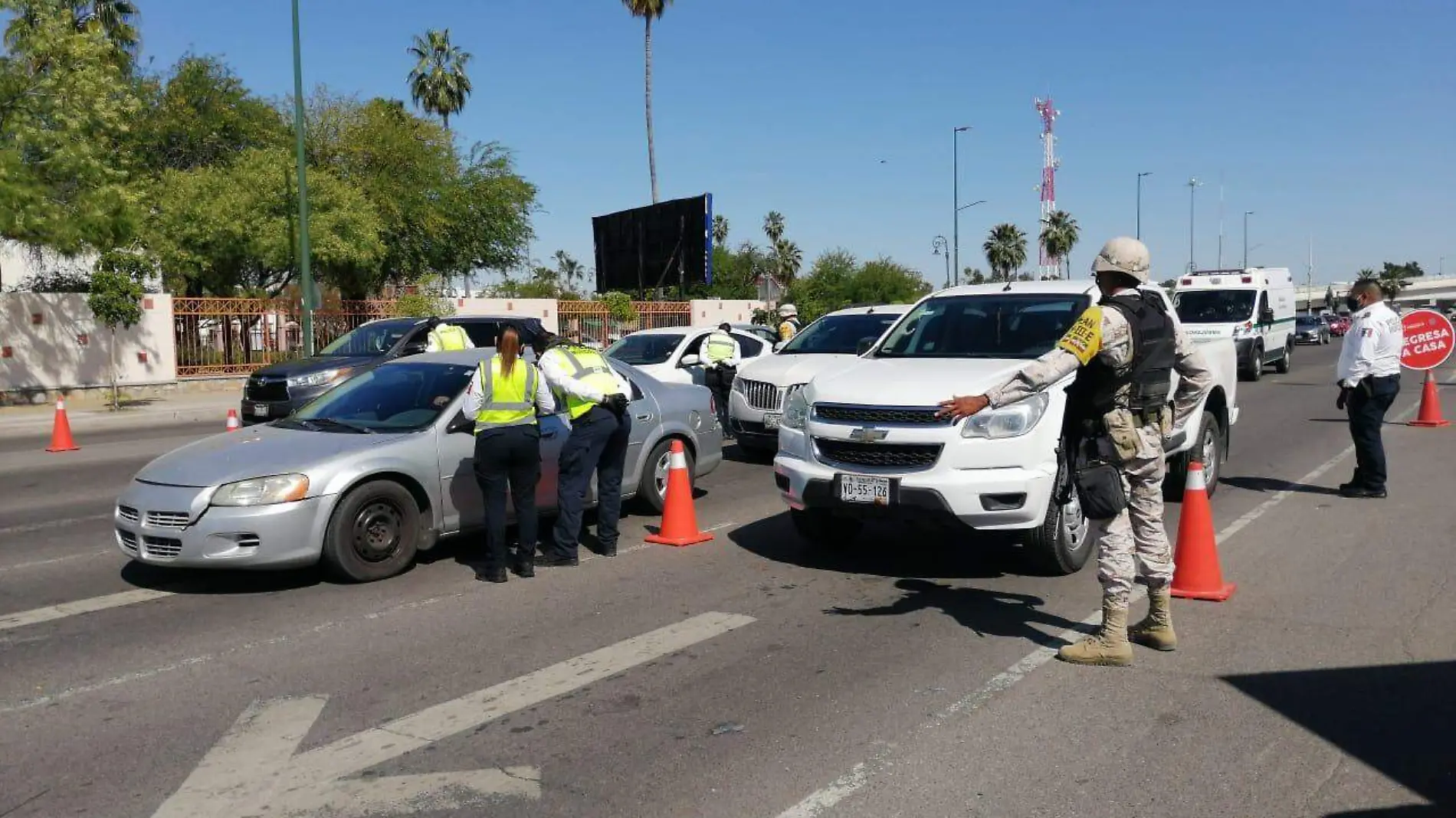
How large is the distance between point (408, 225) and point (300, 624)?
1240 inches

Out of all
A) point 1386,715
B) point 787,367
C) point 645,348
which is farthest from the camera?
point 645,348

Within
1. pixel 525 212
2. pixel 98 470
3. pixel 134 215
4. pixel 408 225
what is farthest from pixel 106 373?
pixel 525 212

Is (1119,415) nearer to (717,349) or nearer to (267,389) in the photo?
(717,349)

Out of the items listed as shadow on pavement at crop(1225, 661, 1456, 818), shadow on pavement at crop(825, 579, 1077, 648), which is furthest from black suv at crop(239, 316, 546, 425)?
shadow on pavement at crop(1225, 661, 1456, 818)

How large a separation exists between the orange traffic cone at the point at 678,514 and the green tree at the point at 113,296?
1898cm

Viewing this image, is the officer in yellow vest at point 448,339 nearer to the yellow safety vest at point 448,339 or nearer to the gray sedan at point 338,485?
the yellow safety vest at point 448,339

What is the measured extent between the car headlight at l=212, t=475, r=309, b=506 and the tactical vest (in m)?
4.49

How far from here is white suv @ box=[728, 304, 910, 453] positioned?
40.1 ft

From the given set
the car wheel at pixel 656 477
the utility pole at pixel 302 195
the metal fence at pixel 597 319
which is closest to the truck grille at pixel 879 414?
the car wheel at pixel 656 477

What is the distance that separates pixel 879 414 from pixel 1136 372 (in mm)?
1786

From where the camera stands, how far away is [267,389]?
49.2ft

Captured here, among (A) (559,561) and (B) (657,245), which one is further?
(B) (657,245)

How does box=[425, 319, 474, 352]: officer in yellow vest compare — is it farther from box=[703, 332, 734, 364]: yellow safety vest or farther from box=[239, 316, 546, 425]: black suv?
box=[703, 332, 734, 364]: yellow safety vest

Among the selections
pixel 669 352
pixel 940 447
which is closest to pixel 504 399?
pixel 940 447
